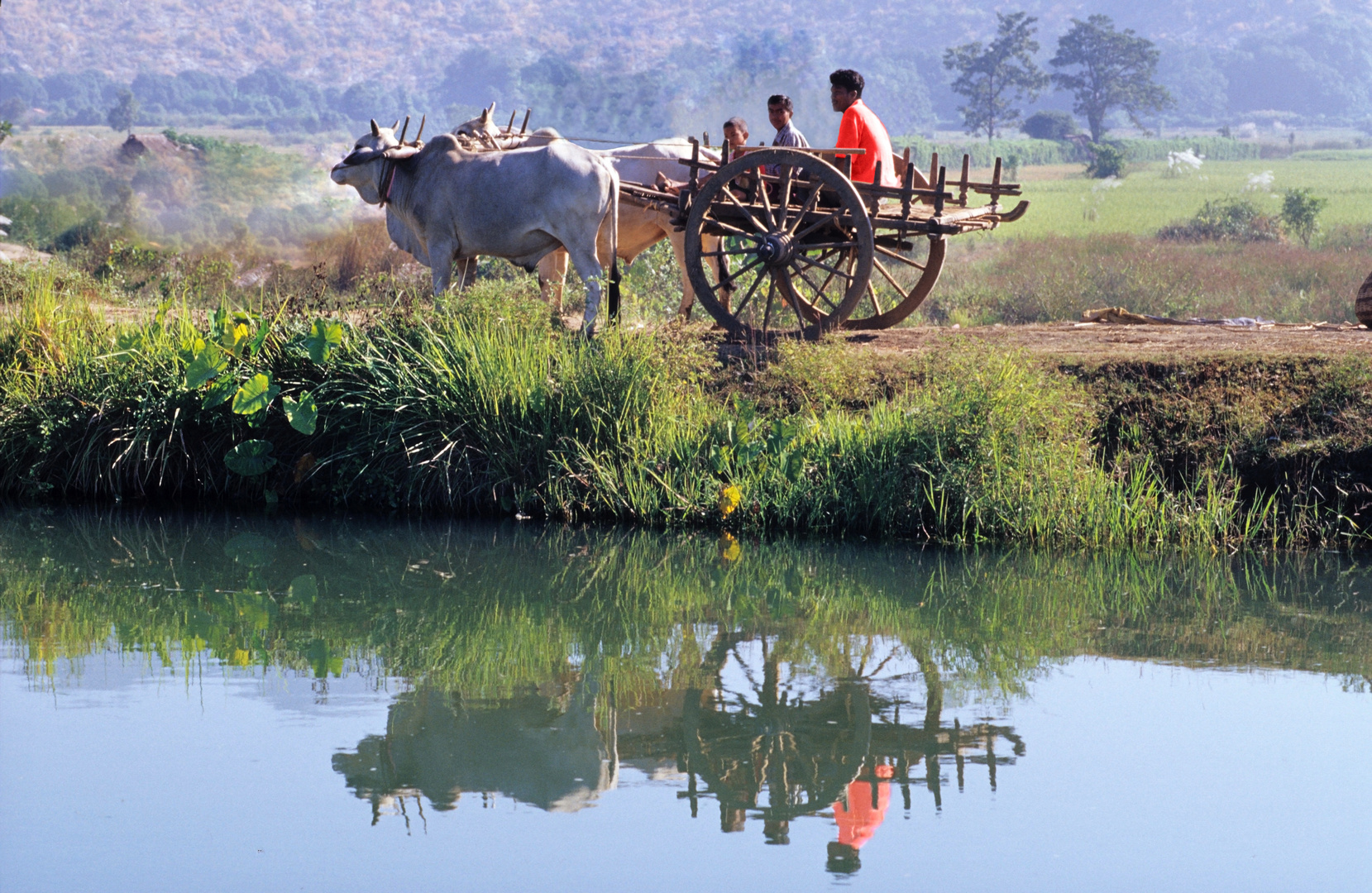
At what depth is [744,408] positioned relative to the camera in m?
9.05

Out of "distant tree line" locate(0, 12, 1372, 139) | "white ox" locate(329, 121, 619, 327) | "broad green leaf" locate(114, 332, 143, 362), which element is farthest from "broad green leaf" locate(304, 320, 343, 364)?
"distant tree line" locate(0, 12, 1372, 139)

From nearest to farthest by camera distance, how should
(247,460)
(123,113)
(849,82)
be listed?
(247,460) → (849,82) → (123,113)

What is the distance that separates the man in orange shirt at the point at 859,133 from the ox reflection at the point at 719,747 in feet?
15.2

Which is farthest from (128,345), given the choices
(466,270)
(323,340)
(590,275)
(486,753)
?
(486,753)

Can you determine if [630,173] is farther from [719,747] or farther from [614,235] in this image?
[719,747]

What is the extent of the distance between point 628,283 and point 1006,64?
3057 inches

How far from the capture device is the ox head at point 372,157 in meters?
10.5

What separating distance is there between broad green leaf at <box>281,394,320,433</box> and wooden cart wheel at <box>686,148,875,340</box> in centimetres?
259

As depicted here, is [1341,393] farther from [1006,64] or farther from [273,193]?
[1006,64]

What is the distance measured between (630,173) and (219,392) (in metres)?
3.71

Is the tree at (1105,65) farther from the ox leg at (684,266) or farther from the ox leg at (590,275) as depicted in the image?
the ox leg at (590,275)

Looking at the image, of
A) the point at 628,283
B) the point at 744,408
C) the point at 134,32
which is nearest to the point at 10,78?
the point at 134,32

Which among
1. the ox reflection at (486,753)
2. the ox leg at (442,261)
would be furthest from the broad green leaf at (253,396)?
the ox reflection at (486,753)

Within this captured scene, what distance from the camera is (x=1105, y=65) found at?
85.1 metres
